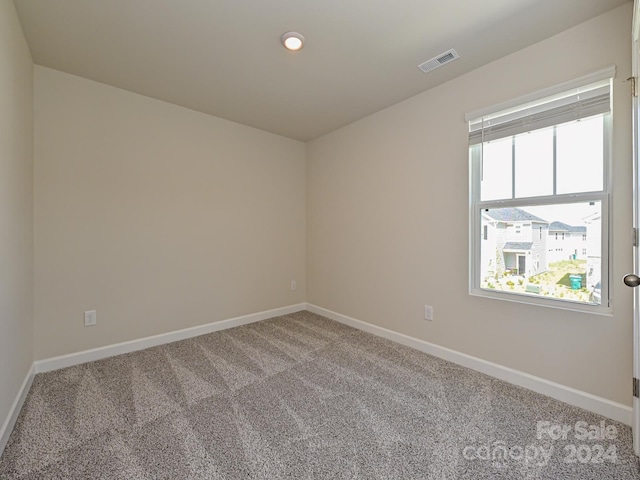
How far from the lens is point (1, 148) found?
1475mm

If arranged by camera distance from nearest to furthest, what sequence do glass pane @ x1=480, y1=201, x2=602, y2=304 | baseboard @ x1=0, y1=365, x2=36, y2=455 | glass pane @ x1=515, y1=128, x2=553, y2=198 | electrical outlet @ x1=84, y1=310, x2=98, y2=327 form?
baseboard @ x1=0, y1=365, x2=36, y2=455 < glass pane @ x1=480, y1=201, x2=602, y2=304 < glass pane @ x1=515, y1=128, x2=553, y2=198 < electrical outlet @ x1=84, y1=310, x2=98, y2=327

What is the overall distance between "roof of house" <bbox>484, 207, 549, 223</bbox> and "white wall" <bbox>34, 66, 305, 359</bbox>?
2.51 meters

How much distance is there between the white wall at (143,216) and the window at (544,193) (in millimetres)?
2454

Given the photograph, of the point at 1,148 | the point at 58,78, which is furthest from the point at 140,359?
the point at 58,78

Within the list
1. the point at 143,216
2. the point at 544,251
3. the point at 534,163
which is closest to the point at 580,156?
Result: the point at 534,163

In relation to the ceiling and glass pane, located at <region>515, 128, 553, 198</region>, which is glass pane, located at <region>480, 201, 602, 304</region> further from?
the ceiling

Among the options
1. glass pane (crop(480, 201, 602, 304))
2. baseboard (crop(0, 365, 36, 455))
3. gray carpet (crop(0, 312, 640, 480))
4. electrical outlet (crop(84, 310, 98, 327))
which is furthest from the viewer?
electrical outlet (crop(84, 310, 98, 327))

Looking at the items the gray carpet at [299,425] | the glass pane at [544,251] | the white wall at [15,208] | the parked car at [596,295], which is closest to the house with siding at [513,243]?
the glass pane at [544,251]

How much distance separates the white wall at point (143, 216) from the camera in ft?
7.52

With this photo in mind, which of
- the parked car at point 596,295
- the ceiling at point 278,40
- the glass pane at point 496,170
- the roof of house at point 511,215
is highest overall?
the ceiling at point 278,40

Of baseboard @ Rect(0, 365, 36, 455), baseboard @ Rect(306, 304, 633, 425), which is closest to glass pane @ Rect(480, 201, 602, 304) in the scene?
baseboard @ Rect(306, 304, 633, 425)

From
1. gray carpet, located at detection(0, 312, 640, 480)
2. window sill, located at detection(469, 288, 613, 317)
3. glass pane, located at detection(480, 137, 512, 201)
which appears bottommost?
gray carpet, located at detection(0, 312, 640, 480)

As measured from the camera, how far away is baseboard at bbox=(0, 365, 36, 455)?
1.44 metres

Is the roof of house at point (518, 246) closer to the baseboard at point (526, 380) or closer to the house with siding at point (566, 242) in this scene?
the house with siding at point (566, 242)
